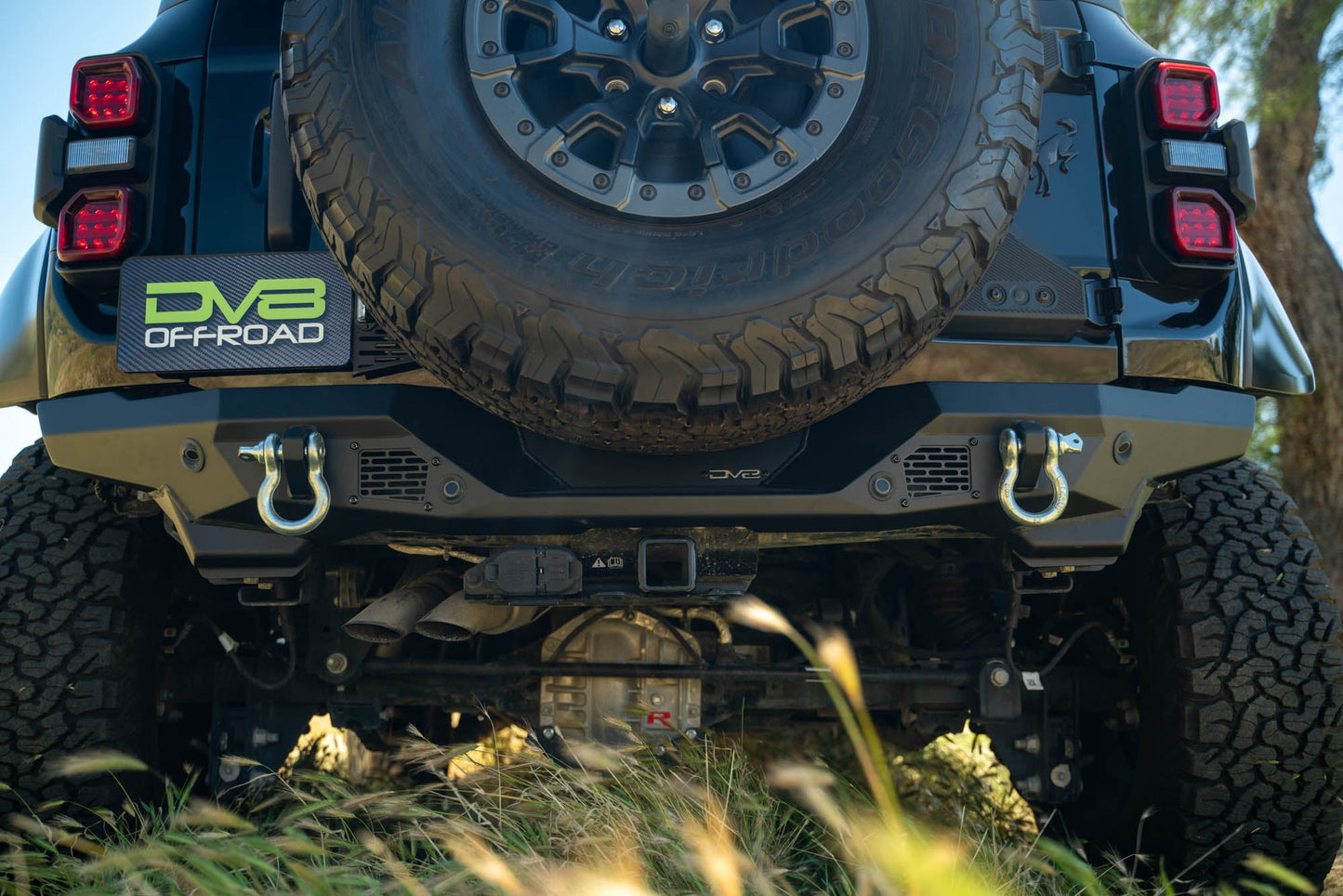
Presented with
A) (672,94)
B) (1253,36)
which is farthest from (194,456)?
(1253,36)

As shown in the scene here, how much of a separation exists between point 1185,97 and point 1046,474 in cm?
82

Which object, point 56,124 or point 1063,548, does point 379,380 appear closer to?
point 56,124

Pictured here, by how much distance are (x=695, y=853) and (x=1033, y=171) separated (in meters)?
1.43

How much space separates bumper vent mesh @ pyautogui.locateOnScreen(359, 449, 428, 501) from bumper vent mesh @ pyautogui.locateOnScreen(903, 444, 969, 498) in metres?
0.85

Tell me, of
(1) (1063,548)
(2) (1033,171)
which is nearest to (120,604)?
(1) (1063,548)

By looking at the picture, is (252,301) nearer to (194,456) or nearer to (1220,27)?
(194,456)

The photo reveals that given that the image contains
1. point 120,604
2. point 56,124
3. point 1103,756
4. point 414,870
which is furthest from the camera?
point 1103,756

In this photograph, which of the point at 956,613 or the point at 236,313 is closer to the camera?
the point at 236,313

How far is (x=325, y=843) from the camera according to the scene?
2.06m

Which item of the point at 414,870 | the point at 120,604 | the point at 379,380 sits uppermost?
the point at 379,380

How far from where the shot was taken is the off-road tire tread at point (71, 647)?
7.54ft

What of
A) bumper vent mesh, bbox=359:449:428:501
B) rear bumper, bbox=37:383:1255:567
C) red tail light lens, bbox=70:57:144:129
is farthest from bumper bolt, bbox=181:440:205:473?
red tail light lens, bbox=70:57:144:129

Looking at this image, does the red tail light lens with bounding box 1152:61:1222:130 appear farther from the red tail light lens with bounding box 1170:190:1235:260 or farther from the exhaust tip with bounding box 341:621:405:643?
the exhaust tip with bounding box 341:621:405:643

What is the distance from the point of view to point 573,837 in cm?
202
